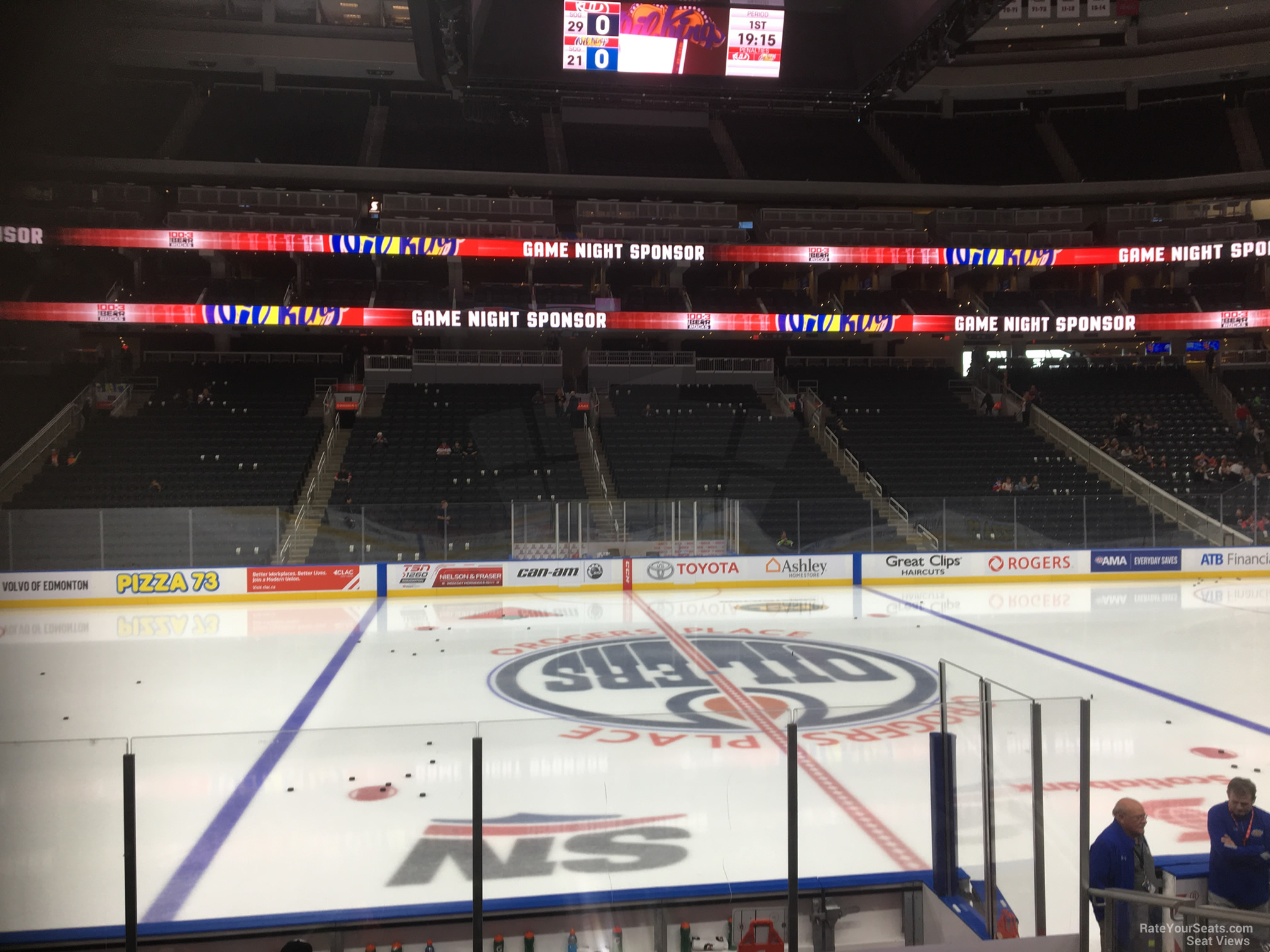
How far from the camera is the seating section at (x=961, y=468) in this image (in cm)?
1805

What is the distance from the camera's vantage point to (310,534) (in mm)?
16531

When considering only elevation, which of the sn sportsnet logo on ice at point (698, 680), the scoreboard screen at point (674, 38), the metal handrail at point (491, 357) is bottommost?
the sn sportsnet logo on ice at point (698, 680)

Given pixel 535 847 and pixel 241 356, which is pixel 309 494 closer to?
pixel 241 356

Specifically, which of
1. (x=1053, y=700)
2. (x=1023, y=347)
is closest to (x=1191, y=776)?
(x=1053, y=700)

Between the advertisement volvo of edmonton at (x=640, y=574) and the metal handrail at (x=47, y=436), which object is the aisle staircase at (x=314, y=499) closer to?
the advertisement volvo of edmonton at (x=640, y=574)

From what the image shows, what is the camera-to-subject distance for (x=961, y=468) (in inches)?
882

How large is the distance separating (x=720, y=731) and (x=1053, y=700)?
3.75 m

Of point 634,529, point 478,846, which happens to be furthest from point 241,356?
point 478,846

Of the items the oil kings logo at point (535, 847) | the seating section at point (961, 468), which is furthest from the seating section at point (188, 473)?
the seating section at point (961, 468)

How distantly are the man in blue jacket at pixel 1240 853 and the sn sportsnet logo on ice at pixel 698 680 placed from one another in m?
2.94

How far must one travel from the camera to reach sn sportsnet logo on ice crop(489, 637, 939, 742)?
26.3 feet

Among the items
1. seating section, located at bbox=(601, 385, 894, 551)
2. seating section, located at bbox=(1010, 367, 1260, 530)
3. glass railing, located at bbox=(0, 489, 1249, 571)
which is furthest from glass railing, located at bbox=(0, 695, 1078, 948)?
seating section, located at bbox=(1010, 367, 1260, 530)

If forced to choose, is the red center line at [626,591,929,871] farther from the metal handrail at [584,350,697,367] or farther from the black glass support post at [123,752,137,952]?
the metal handrail at [584,350,697,367]

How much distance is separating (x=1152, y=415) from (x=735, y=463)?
1272 cm
